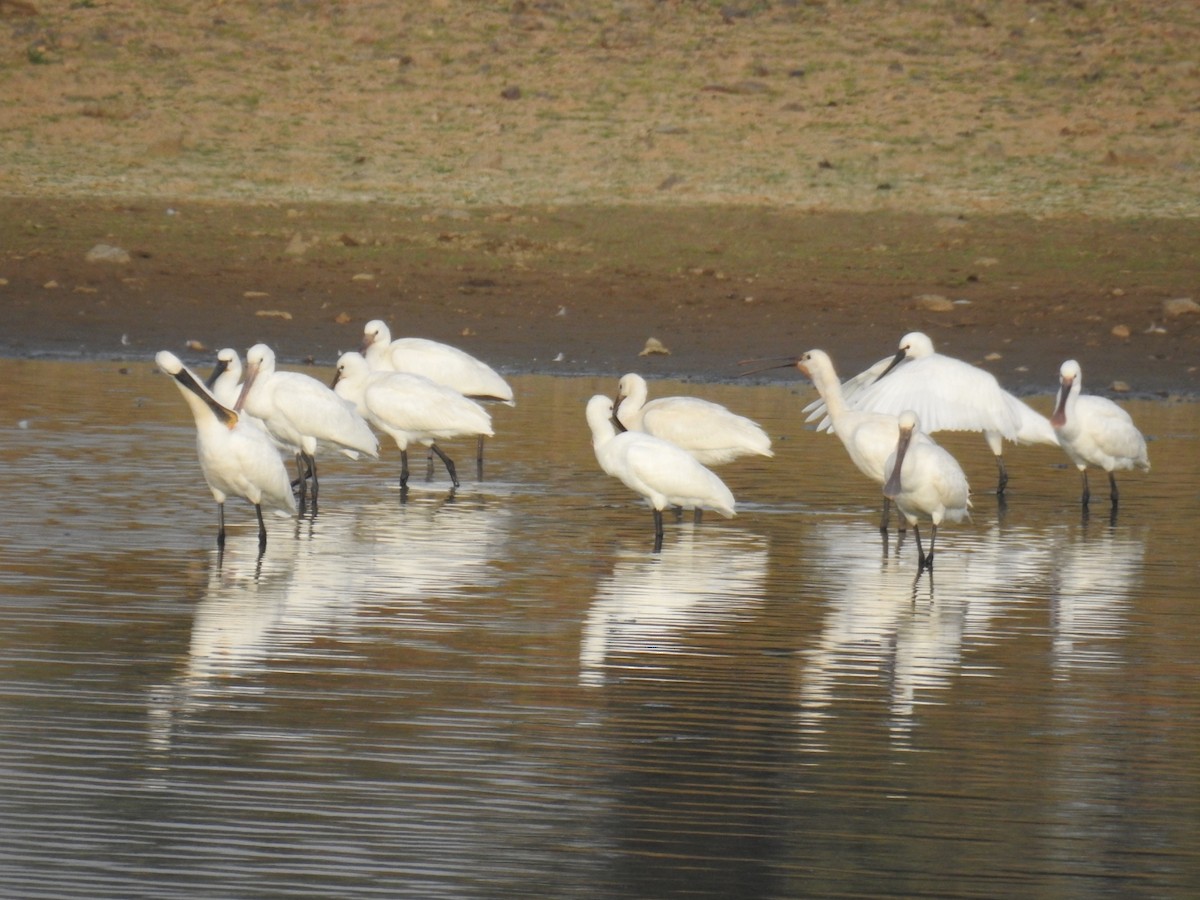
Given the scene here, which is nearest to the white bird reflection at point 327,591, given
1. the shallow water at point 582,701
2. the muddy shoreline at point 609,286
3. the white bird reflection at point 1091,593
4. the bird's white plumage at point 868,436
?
the shallow water at point 582,701

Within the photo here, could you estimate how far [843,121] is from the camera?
1047 inches

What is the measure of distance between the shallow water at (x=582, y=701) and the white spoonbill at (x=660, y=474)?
7.4 inches

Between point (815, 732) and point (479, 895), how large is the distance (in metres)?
1.67

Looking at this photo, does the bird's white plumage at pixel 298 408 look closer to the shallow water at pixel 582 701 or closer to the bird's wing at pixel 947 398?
the shallow water at pixel 582 701

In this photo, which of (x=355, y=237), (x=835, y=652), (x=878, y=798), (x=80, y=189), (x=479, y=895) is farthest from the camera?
(x=80, y=189)

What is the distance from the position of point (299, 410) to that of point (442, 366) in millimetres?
2266

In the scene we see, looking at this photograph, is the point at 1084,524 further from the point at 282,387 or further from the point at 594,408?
the point at 282,387

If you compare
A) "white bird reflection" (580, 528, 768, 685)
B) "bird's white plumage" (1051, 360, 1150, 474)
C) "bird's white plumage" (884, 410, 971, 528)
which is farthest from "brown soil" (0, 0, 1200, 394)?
"white bird reflection" (580, 528, 768, 685)

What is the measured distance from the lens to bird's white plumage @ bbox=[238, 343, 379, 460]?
36.8 ft

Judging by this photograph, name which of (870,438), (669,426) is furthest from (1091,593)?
(669,426)

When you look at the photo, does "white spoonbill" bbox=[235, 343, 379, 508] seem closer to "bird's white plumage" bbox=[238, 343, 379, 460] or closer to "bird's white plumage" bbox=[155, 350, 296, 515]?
"bird's white plumage" bbox=[238, 343, 379, 460]

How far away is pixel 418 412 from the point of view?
39.5 feet

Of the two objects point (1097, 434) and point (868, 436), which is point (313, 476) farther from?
point (1097, 434)

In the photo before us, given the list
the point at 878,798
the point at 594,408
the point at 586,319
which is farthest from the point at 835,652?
the point at 586,319
